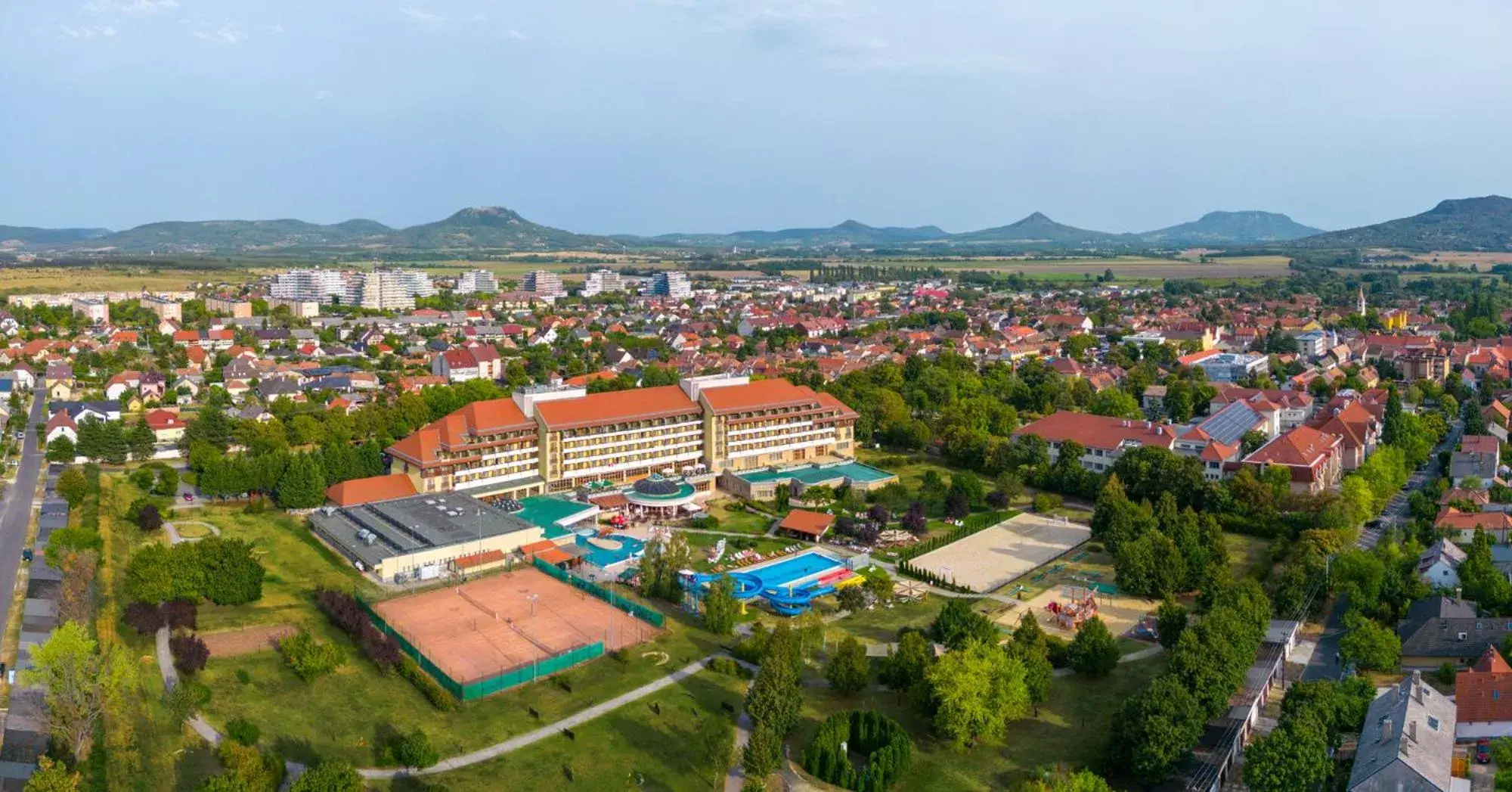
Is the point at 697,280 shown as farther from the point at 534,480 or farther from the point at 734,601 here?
the point at 734,601

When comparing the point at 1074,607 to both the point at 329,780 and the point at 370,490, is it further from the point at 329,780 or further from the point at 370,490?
the point at 370,490

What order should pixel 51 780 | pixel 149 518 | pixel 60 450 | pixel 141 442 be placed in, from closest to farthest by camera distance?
pixel 51 780 < pixel 149 518 < pixel 60 450 < pixel 141 442

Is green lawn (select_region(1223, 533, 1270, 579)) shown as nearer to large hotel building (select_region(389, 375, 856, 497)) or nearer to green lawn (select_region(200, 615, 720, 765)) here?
large hotel building (select_region(389, 375, 856, 497))

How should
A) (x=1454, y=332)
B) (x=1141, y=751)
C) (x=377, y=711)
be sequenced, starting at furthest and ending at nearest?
(x=1454, y=332), (x=377, y=711), (x=1141, y=751)

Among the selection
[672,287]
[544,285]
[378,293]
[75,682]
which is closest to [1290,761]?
[75,682]

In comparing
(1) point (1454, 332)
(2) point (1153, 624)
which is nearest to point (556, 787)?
(2) point (1153, 624)
